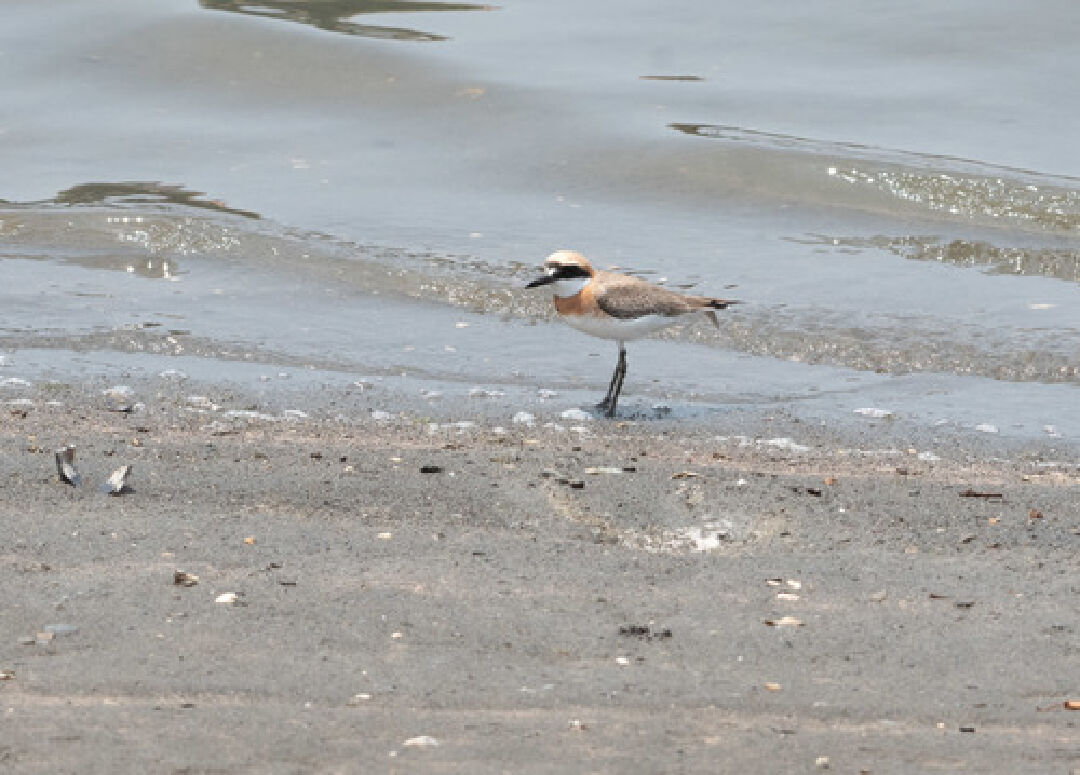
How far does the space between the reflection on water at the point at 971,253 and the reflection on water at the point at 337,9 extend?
21.2 ft

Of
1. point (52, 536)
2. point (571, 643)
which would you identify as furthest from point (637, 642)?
point (52, 536)

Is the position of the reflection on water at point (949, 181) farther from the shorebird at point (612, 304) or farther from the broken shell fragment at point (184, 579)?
the broken shell fragment at point (184, 579)

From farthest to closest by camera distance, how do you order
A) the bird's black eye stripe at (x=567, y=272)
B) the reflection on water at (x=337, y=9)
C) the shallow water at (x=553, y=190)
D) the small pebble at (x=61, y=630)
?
1. the reflection on water at (x=337, y=9)
2. the shallow water at (x=553, y=190)
3. the bird's black eye stripe at (x=567, y=272)
4. the small pebble at (x=61, y=630)

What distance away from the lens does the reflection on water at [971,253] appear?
11.1 m

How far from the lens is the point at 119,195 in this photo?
12.3 metres

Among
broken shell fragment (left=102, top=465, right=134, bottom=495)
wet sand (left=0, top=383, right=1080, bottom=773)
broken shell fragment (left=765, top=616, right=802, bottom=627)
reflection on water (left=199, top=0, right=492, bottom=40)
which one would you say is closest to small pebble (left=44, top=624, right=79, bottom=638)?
wet sand (left=0, top=383, right=1080, bottom=773)

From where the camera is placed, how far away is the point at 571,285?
27.7 ft

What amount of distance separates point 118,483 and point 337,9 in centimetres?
1242

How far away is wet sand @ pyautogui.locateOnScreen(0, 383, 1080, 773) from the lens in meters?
4.02

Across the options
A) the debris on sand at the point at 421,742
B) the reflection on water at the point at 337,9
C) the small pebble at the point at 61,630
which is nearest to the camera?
the debris on sand at the point at 421,742

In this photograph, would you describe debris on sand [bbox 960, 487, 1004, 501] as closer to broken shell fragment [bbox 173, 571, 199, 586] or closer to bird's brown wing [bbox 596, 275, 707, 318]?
bird's brown wing [bbox 596, 275, 707, 318]

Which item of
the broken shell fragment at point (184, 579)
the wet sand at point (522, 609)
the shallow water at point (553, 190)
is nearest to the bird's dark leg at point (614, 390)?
the shallow water at point (553, 190)

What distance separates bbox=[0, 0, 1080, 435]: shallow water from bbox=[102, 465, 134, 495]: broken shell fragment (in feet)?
9.38

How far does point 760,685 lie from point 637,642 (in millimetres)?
435
